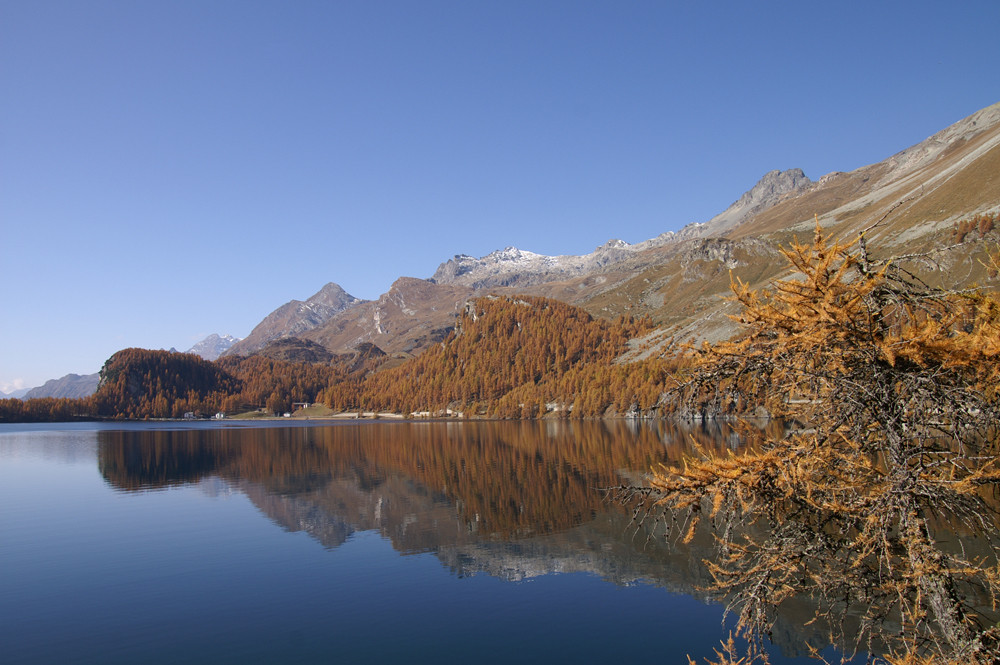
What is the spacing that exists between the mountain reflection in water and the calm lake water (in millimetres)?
257

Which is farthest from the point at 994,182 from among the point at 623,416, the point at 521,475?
the point at 521,475

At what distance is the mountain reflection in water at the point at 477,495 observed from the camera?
3438cm

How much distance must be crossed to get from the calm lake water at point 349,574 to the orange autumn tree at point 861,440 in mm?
6087

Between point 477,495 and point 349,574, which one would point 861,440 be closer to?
point 349,574

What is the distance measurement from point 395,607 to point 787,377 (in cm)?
2329

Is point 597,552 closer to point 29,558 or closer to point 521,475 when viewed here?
point 521,475

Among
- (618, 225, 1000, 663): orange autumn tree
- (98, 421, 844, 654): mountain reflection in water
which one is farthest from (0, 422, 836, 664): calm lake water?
(618, 225, 1000, 663): orange autumn tree

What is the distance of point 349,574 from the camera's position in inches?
1315

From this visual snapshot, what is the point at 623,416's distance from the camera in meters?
187

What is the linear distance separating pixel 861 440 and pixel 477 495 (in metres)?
47.8

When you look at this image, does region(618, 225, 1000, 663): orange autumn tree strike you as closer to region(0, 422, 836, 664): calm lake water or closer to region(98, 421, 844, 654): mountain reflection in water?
region(98, 421, 844, 654): mountain reflection in water

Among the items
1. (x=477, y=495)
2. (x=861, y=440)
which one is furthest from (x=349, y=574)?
(x=861, y=440)

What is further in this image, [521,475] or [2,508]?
[521,475]

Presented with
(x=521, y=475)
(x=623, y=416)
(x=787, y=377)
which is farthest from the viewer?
(x=623, y=416)
